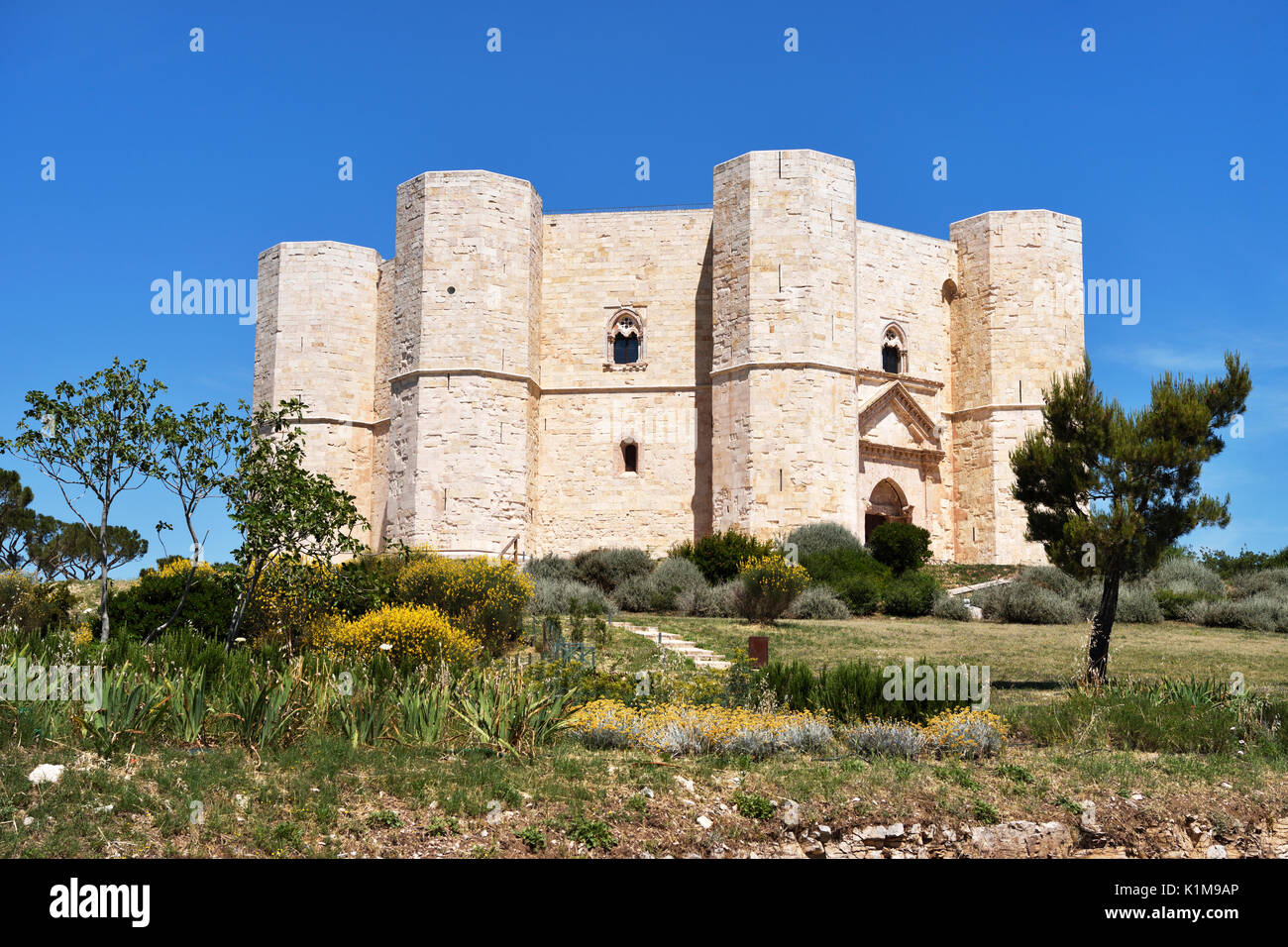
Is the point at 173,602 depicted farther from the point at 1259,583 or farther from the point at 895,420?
the point at 1259,583

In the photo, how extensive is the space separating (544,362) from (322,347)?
5.70 m

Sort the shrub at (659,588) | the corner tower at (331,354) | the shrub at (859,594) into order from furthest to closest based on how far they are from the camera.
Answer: the corner tower at (331,354)
the shrub at (659,588)
the shrub at (859,594)

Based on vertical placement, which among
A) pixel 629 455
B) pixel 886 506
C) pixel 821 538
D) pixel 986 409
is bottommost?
pixel 821 538

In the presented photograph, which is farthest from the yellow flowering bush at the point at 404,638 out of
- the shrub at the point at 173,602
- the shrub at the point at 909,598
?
the shrub at the point at 909,598

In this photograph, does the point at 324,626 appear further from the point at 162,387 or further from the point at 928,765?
the point at 928,765

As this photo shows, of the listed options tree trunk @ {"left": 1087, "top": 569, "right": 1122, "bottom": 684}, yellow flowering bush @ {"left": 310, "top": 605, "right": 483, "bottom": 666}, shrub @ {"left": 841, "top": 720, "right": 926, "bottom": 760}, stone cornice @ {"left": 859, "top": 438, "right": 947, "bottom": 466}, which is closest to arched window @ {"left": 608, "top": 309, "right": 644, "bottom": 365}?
stone cornice @ {"left": 859, "top": 438, "right": 947, "bottom": 466}

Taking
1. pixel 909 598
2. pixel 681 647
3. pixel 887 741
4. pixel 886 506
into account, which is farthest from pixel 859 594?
pixel 887 741

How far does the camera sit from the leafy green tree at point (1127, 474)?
40.4 feet

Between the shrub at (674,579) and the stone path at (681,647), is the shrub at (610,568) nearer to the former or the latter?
the shrub at (674,579)

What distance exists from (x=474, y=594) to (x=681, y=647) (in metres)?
2.76

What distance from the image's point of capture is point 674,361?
91.9ft

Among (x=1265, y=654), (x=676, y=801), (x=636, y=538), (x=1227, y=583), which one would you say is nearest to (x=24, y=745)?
(x=676, y=801)

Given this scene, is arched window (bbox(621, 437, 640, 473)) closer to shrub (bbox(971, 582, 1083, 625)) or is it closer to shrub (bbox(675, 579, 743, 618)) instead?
shrub (bbox(675, 579, 743, 618))

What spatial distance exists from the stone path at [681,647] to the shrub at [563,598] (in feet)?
2.65
